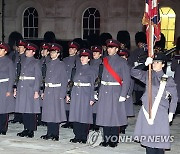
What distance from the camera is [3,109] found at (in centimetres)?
931

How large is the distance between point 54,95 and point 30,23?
1354 centimetres

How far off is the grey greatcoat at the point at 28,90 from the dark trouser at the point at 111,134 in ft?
4.29

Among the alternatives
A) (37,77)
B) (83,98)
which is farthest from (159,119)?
(37,77)

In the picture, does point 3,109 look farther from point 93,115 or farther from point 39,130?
point 93,115

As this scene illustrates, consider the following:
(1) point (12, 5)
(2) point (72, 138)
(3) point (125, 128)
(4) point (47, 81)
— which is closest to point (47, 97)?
(4) point (47, 81)

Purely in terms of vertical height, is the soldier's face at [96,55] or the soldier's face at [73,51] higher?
the soldier's face at [73,51]

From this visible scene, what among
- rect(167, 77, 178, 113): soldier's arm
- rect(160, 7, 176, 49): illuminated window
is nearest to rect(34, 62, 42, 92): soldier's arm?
rect(167, 77, 178, 113): soldier's arm

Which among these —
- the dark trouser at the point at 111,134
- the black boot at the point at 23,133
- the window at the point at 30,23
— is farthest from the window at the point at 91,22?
the dark trouser at the point at 111,134

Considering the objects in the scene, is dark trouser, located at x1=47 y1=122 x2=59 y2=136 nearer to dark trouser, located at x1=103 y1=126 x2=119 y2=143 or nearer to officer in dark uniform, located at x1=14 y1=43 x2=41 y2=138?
officer in dark uniform, located at x1=14 y1=43 x2=41 y2=138

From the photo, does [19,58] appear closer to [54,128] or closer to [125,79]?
[54,128]

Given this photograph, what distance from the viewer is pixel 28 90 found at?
9141mm

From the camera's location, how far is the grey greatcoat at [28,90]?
9102 millimetres

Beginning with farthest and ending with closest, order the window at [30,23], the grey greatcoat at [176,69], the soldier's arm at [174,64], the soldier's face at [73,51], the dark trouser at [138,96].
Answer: the window at [30,23], the dark trouser at [138,96], the soldier's arm at [174,64], the grey greatcoat at [176,69], the soldier's face at [73,51]

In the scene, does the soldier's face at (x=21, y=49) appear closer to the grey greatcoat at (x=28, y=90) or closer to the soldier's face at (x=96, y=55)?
the grey greatcoat at (x=28, y=90)
